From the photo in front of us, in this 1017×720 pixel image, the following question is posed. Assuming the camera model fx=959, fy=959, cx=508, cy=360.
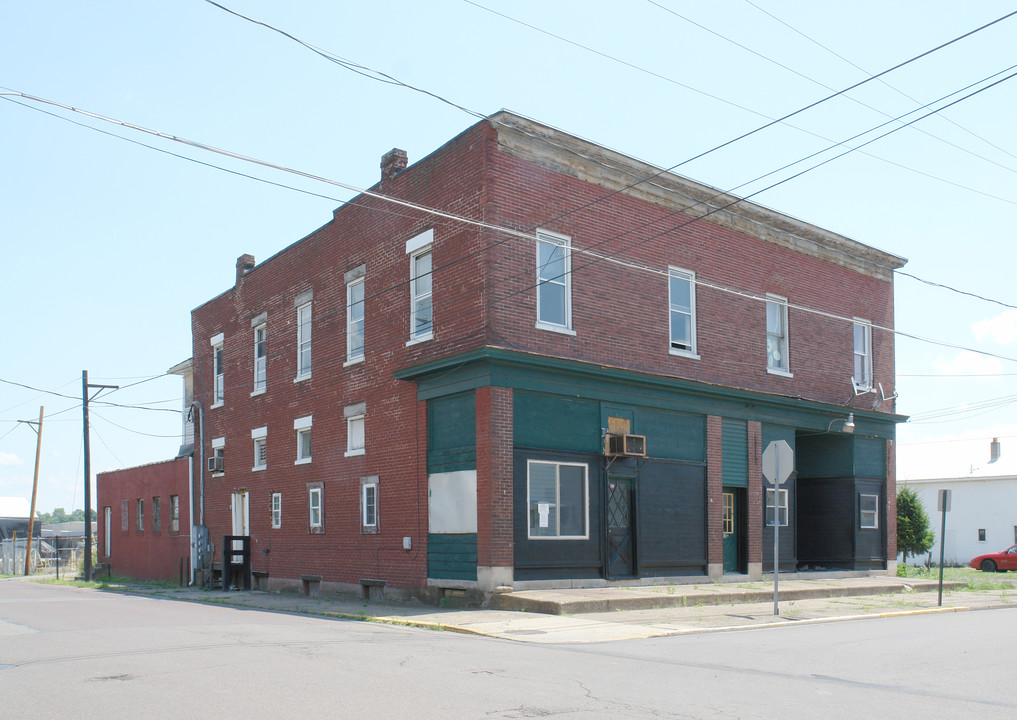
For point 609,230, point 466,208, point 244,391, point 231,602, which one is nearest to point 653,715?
point 466,208

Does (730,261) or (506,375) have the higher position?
(730,261)

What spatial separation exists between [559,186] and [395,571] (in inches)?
355

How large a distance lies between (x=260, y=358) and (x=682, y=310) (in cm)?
1287

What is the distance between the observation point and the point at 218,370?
102ft

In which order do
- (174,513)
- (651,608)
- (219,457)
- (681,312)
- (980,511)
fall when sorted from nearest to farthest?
(651,608) < (681,312) < (219,457) < (174,513) < (980,511)

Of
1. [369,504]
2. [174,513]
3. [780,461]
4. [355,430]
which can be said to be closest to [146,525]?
[174,513]

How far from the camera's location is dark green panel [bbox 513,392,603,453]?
19.0 m

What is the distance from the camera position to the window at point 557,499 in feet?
62.7

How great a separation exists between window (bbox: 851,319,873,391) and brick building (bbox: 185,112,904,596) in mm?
120

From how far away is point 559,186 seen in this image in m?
20.3

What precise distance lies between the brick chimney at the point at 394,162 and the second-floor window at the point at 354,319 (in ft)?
8.89

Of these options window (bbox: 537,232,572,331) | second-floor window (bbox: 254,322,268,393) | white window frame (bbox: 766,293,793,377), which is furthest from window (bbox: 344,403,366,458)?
white window frame (bbox: 766,293,793,377)

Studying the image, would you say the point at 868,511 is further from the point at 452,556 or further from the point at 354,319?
the point at 354,319

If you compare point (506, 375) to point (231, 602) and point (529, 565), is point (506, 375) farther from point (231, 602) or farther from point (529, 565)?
point (231, 602)
